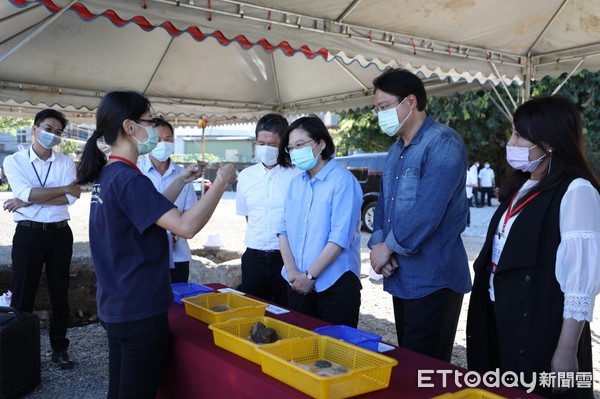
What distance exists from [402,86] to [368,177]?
1002 cm

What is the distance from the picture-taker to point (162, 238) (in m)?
1.84

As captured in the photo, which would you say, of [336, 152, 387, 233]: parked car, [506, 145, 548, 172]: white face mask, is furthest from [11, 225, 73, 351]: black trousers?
[336, 152, 387, 233]: parked car

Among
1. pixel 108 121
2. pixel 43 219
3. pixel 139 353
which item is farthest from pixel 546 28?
pixel 43 219

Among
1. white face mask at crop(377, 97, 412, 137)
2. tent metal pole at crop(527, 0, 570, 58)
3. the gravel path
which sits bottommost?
the gravel path

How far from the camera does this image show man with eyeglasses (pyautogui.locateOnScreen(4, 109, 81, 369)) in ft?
11.6

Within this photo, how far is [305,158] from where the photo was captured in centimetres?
262

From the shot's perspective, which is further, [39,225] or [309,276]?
[39,225]

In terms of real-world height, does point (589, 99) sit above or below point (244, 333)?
above

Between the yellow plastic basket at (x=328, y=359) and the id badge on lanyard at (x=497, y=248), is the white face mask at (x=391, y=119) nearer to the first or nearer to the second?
the id badge on lanyard at (x=497, y=248)

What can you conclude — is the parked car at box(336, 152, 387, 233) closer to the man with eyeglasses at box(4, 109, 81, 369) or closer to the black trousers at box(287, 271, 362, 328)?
the man with eyeglasses at box(4, 109, 81, 369)

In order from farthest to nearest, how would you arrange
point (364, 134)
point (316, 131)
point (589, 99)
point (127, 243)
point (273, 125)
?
point (364, 134) → point (589, 99) → point (273, 125) → point (316, 131) → point (127, 243)

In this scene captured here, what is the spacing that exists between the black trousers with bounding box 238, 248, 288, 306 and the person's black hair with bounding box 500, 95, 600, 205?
5.48 ft

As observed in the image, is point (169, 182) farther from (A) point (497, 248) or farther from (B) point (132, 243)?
(A) point (497, 248)

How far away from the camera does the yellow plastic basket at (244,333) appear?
168 cm
